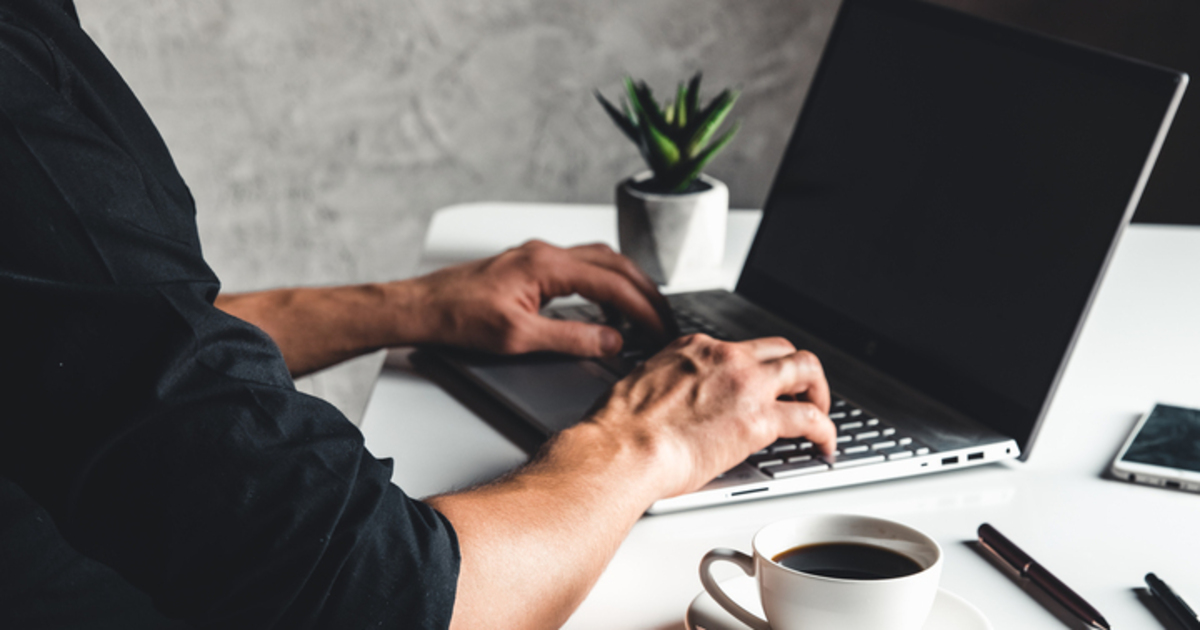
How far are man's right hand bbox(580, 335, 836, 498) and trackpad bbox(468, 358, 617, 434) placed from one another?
5 centimetres

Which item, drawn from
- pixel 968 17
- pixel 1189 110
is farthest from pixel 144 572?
pixel 1189 110

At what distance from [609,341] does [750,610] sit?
42 centimetres

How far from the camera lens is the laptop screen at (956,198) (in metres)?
0.79

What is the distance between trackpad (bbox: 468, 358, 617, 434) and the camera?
850mm

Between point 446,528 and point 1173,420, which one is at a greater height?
point 1173,420

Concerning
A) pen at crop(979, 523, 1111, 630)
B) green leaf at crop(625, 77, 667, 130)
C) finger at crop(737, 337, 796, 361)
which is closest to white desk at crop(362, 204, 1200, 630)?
pen at crop(979, 523, 1111, 630)

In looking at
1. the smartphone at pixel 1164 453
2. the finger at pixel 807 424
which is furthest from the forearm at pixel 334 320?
the smartphone at pixel 1164 453

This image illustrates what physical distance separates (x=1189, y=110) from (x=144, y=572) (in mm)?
1769

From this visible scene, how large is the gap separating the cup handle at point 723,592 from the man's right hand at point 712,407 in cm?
14

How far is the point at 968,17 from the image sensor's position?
926 mm

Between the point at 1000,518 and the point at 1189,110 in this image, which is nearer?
the point at 1000,518

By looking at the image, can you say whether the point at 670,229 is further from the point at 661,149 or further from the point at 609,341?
the point at 609,341

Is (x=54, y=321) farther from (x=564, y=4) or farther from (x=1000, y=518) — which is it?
(x=564, y=4)

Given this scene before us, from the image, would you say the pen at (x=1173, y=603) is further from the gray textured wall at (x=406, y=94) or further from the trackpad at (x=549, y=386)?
the gray textured wall at (x=406, y=94)
